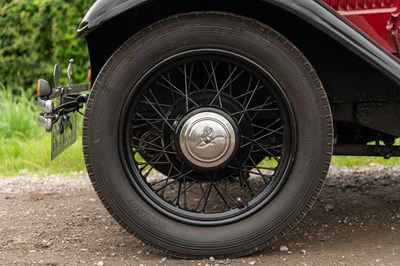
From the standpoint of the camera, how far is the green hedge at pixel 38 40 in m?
8.26

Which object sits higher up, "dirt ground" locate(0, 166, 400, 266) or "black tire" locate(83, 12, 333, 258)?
"black tire" locate(83, 12, 333, 258)

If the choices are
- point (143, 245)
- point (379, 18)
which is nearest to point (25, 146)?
point (143, 245)

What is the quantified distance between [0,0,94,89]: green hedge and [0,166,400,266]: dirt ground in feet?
10.8

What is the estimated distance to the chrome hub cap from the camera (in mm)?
3227

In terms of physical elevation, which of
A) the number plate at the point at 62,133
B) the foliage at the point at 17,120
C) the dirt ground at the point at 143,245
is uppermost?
the number plate at the point at 62,133

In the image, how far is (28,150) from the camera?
6246 mm

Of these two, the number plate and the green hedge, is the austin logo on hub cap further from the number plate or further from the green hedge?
the green hedge

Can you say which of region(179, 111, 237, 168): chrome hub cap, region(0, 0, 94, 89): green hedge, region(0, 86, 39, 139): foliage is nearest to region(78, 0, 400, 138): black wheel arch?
region(179, 111, 237, 168): chrome hub cap

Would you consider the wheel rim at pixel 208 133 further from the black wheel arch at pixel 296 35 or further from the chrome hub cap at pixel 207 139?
the black wheel arch at pixel 296 35

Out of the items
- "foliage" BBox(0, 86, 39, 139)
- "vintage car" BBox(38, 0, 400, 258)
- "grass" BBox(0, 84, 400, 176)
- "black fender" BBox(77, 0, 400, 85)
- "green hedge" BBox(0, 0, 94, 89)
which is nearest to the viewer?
"black fender" BBox(77, 0, 400, 85)

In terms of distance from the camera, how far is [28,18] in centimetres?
839

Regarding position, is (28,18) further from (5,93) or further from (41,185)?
(41,185)

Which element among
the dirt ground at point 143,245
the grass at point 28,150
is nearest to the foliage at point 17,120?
the grass at point 28,150

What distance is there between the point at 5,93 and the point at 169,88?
4704 millimetres
